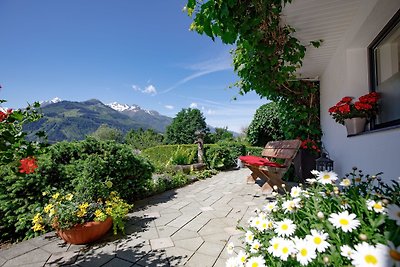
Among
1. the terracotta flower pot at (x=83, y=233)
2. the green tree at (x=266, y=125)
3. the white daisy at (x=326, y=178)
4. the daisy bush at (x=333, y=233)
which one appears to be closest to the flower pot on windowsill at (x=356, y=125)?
the daisy bush at (x=333, y=233)

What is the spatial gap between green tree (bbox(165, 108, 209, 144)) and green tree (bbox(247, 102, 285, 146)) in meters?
20.5

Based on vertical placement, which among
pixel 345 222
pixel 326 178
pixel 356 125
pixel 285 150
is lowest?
pixel 345 222

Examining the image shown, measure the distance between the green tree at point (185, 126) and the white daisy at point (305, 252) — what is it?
1215 inches

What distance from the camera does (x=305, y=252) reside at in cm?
72

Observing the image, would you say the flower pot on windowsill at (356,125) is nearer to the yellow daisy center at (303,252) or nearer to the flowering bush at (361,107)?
the flowering bush at (361,107)

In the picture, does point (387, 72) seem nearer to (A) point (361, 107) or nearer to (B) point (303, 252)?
(A) point (361, 107)

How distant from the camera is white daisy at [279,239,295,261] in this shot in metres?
0.76

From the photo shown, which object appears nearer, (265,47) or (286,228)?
(286,228)

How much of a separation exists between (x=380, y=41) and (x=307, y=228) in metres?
2.79

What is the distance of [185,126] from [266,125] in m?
23.5

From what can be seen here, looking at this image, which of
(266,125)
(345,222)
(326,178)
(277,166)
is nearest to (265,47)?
(326,178)

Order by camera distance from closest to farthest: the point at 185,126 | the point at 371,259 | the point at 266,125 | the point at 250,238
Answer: the point at 371,259
the point at 250,238
the point at 266,125
the point at 185,126

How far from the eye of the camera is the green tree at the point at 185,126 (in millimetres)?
32312

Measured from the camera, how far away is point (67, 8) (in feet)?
16.4
